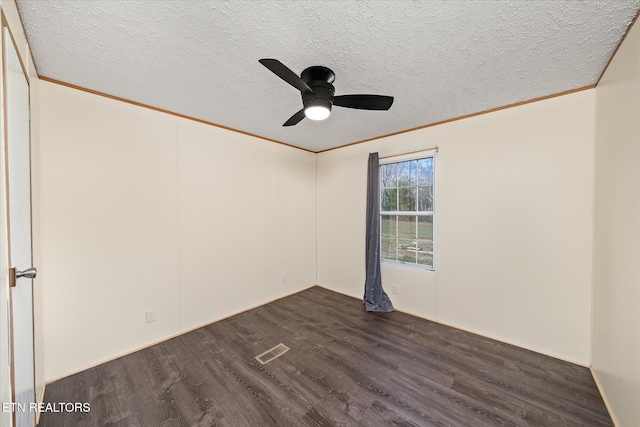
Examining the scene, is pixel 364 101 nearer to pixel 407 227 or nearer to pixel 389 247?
pixel 407 227

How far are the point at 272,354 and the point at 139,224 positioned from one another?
1804 millimetres

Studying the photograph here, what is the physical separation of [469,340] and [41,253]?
154 inches

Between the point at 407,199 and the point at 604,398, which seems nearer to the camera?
the point at 604,398

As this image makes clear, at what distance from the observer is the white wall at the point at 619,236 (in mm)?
1321

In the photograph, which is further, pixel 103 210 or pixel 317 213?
pixel 317 213

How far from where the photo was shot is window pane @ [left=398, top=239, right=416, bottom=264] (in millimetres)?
3182

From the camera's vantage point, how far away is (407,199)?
10.6 ft

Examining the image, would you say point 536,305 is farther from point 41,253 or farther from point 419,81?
point 41,253

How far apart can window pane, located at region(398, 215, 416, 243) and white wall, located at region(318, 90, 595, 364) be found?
0.37 meters

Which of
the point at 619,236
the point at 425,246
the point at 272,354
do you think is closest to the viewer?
the point at 619,236

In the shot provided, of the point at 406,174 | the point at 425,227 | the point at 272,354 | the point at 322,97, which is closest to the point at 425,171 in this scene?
the point at 406,174

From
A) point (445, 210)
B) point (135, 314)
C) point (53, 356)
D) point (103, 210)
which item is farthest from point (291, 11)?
point (53, 356)

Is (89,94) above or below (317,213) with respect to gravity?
above

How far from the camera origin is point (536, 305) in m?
2.29
